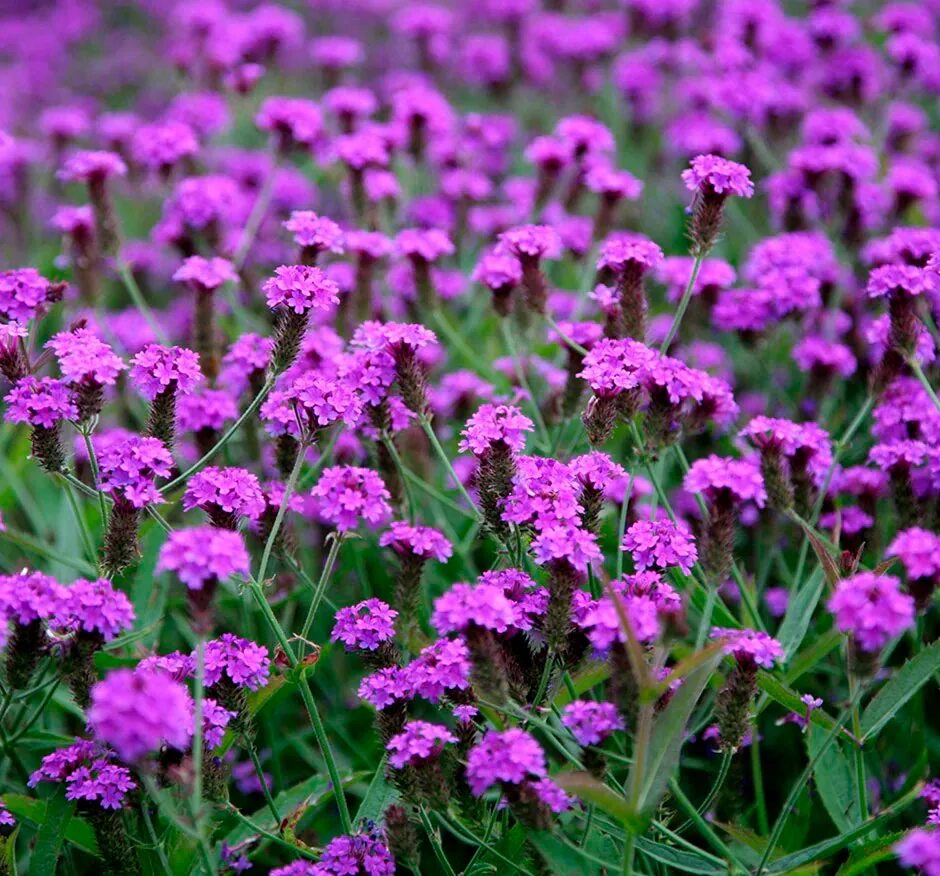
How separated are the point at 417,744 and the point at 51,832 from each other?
700 millimetres

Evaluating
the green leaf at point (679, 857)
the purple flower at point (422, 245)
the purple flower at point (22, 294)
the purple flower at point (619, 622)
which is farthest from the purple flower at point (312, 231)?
the green leaf at point (679, 857)

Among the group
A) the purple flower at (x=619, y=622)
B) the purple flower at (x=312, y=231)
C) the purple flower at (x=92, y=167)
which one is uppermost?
the purple flower at (x=312, y=231)

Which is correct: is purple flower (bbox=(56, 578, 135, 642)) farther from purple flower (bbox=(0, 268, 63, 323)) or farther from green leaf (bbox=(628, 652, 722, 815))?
green leaf (bbox=(628, 652, 722, 815))

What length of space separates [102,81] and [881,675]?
562 cm

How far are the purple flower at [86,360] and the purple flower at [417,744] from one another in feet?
2.74

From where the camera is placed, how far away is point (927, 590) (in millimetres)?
1868

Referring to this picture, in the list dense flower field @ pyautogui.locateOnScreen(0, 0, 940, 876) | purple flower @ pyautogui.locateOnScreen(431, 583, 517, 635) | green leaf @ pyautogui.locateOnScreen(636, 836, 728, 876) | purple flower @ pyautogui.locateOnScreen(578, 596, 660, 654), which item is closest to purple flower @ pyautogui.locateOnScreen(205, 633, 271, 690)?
dense flower field @ pyautogui.locateOnScreen(0, 0, 940, 876)

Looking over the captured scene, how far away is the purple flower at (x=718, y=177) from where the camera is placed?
228 centimetres

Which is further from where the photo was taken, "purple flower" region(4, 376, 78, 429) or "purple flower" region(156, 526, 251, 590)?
"purple flower" region(4, 376, 78, 429)

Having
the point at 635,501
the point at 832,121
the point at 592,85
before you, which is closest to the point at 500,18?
the point at 592,85

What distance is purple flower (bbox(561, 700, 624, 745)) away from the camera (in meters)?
1.76

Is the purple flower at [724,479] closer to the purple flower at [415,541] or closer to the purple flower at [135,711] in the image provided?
the purple flower at [415,541]

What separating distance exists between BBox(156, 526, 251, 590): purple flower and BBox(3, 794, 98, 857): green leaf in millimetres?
617

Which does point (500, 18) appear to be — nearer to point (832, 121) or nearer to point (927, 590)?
point (832, 121)
